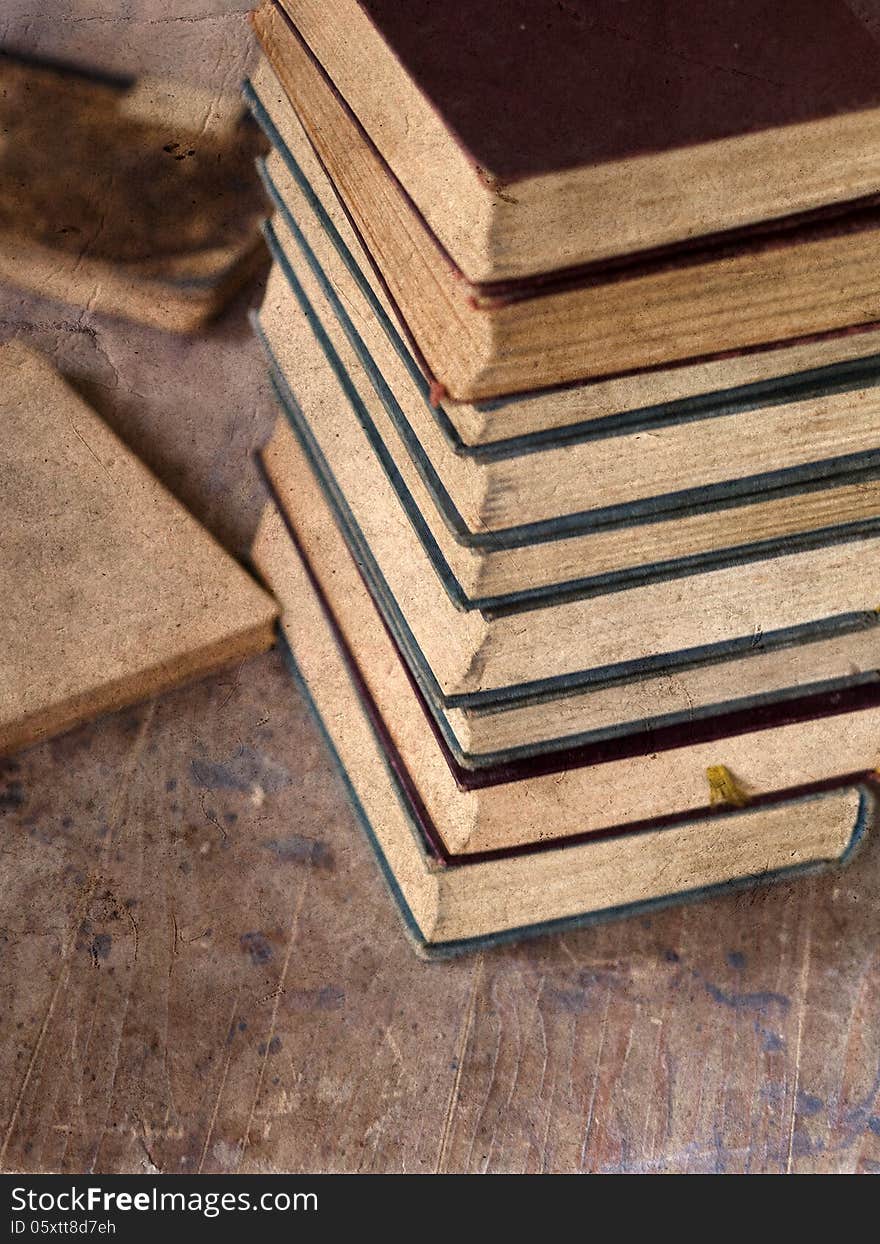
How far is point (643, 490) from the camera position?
134cm

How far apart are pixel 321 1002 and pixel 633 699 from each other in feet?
1.76

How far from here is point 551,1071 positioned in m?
1.63

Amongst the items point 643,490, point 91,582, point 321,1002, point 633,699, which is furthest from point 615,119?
point 321,1002

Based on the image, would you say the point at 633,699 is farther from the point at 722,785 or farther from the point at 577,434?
the point at 577,434

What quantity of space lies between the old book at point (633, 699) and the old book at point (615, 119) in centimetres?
47

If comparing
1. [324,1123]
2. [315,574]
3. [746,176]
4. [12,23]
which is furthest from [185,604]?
[12,23]

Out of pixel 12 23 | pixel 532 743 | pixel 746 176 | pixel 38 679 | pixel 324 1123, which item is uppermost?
pixel 746 176

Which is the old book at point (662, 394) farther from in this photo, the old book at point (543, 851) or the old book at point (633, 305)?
the old book at point (543, 851)

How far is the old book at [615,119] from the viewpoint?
1.13m

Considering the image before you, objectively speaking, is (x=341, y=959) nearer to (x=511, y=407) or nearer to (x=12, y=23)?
(x=511, y=407)

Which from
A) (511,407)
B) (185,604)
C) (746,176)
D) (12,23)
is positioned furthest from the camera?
(12,23)

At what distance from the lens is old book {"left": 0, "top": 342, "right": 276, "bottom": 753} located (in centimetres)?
175

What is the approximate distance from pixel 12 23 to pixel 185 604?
1297mm

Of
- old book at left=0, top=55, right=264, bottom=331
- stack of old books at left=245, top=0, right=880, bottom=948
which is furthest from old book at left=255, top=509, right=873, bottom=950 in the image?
old book at left=0, top=55, right=264, bottom=331
